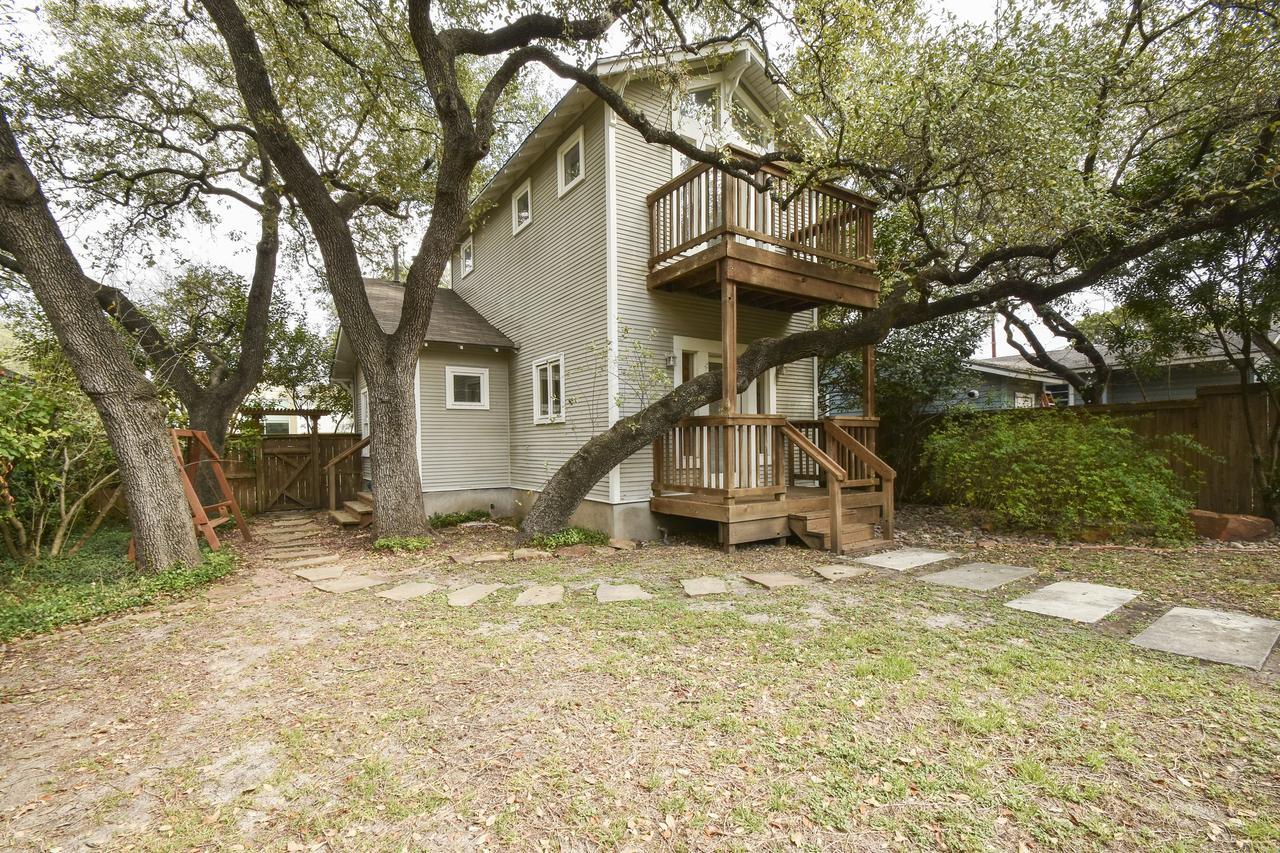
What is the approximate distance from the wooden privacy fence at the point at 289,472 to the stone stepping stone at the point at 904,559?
10.5 m

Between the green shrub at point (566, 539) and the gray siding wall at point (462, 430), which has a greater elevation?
the gray siding wall at point (462, 430)

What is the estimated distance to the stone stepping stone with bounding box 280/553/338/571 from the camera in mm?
6527

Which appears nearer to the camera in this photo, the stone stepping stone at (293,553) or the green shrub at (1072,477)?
the green shrub at (1072,477)

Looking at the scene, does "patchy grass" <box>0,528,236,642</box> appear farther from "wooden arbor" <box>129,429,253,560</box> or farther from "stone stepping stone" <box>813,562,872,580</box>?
"stone stepping stone" <box>813,562,872,580</box>

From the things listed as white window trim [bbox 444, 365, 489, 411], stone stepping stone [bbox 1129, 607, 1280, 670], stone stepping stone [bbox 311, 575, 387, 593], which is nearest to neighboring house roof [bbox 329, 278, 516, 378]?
white window trim [bbox 444, 365, 489, 411]

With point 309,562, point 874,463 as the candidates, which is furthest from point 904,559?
point 309,562

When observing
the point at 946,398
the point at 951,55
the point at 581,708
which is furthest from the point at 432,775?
the point at 946,398

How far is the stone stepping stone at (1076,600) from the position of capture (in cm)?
422

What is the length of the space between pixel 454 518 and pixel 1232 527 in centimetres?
1110

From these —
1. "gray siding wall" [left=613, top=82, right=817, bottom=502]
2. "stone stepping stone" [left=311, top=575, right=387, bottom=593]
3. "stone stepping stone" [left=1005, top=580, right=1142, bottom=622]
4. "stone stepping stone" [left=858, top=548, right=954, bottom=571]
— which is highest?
"gray siding wall" [left=613, top=82, right=817, bottom=502]

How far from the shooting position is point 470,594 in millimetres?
5133

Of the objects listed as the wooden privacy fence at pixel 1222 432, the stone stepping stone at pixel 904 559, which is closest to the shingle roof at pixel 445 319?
the stone stepping stone at pixel 904 559

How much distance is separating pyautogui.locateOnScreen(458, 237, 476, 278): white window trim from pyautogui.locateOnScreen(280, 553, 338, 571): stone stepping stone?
8215 mm

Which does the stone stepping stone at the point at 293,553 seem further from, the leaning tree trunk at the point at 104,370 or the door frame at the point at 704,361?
the door frame at the point at 704,361
